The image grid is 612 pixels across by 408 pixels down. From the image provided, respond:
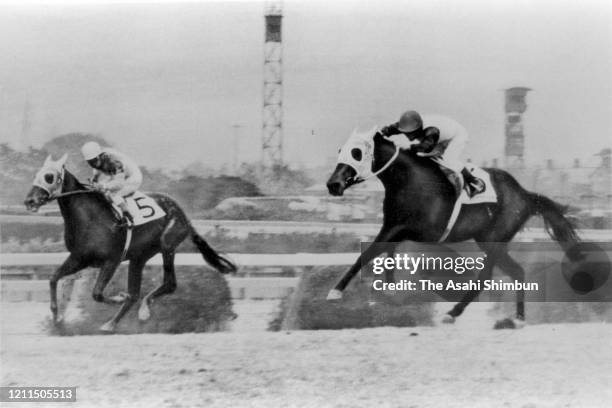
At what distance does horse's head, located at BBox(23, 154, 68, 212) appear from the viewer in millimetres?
4812

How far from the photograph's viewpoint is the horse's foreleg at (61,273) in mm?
4867

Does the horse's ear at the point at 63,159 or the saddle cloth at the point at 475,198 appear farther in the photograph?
the saddle cloth at the point at 475,198

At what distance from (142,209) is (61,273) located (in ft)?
2.59

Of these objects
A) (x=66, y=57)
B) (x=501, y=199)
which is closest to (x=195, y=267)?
(x=66, y=57)

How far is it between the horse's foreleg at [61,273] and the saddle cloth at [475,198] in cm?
288

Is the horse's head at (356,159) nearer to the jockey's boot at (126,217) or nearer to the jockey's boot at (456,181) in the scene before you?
the jockey's boot at (456,181)

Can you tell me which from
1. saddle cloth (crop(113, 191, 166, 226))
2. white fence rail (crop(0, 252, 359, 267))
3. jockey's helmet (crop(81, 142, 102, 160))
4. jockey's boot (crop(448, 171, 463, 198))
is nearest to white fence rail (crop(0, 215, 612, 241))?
white fence rail (crop(0, 252, 359, 267))

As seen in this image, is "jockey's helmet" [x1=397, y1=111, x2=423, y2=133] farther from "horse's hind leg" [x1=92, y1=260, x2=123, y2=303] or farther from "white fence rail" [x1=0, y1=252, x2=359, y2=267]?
"horse's hind leg" [x1=92, y1=260, x2=123, y2=303]

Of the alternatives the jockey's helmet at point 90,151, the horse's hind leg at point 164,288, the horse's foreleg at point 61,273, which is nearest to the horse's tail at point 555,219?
the horse's hind leg at point 164,288

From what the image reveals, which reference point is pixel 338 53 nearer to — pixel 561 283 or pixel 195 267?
pixel 195 267

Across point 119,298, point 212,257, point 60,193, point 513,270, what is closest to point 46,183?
point 60,193

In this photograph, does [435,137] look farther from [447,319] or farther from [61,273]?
[61,273]

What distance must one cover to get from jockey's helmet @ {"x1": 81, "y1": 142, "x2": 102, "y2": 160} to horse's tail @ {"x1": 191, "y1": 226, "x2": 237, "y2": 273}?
0.94 m

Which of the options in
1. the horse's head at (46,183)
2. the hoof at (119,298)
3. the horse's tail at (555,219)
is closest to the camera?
the horse's head at (46,183)
